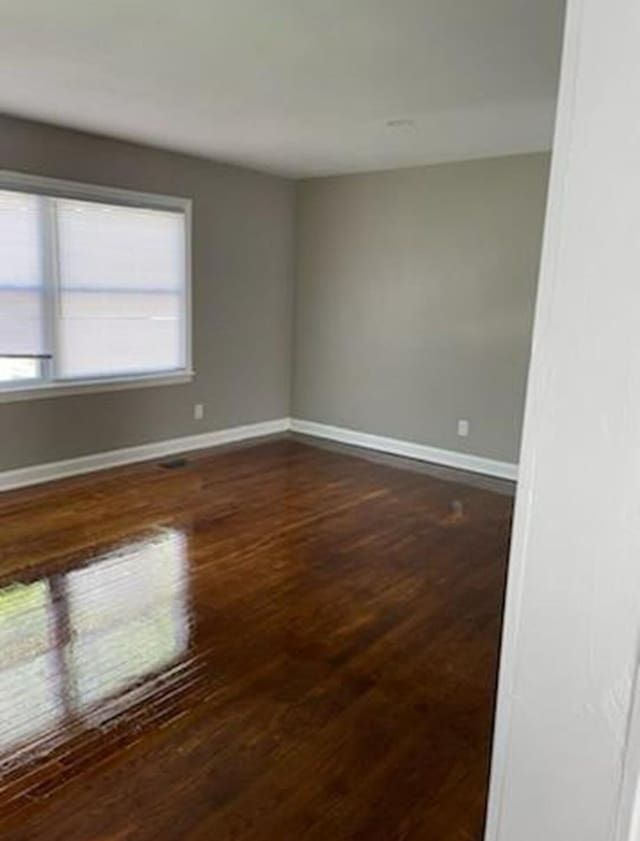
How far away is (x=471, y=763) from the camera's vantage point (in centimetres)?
204

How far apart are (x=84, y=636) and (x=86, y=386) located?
8.60 feet

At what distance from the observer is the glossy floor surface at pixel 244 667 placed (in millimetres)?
1847

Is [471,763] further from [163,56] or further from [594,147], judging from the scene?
[163,56]

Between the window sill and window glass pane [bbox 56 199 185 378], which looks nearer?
the window sill

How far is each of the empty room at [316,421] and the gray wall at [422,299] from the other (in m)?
0.03

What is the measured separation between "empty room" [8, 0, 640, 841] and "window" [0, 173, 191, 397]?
1.0 inches

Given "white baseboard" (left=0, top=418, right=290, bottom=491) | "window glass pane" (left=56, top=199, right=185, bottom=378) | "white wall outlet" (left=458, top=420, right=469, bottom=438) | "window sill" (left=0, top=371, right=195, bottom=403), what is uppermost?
"window glass pane" (left=56, top=199, right=185, bottom=378)

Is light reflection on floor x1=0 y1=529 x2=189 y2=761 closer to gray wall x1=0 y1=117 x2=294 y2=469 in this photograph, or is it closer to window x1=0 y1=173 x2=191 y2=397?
gray wall x1=0 y1=117 x2=294 y2=469

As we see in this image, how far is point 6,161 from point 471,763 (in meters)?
4.31

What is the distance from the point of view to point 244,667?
2510 millimetres

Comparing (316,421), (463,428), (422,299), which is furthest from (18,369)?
(463,428)

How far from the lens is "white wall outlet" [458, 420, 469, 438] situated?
5.50 m

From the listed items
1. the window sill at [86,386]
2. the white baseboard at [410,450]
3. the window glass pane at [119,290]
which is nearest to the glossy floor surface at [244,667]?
the window sill at [86,386]

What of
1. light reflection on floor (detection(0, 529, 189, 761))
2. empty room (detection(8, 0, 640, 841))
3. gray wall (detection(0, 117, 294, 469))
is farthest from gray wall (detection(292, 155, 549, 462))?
light reflection on floor (detection(0, 529, 189, 761))
